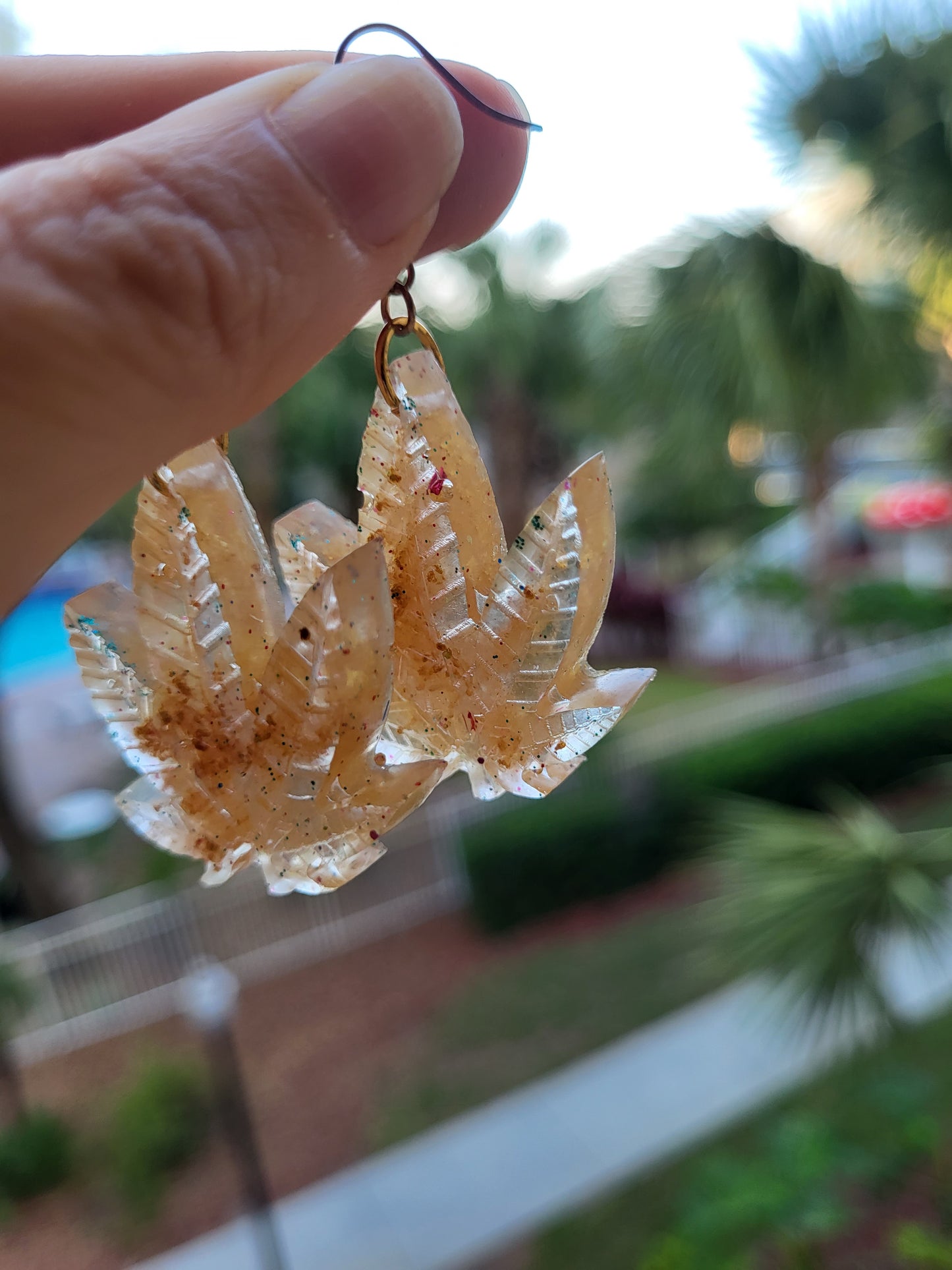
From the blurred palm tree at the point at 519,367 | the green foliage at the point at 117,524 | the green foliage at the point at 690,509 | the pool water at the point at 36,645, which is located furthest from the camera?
the pool water at the point at 36,645

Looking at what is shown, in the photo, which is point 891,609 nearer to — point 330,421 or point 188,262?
point 330,421

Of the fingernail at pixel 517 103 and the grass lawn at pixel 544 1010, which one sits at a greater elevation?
the fingernail at pixel 517 103

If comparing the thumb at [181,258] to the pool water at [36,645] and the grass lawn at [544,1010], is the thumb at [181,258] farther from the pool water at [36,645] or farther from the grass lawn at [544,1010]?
the pool water at [36,645]

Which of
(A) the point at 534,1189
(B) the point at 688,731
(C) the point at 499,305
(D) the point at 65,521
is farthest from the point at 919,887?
(C) the point at 499,305

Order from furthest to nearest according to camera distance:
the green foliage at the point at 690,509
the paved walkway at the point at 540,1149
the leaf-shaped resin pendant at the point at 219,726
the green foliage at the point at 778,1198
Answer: the green foliage at the point at 690,509 → the paved walkway at the point at 540,1149 → the green foliage at the point at 778,1198 → the leaf-shaped resin pendant at the point at 219,726

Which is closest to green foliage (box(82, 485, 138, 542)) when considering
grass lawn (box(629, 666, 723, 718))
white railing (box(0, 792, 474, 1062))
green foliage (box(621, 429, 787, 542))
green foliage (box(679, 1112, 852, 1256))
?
white railing (box(0, 792, 474, 1062))

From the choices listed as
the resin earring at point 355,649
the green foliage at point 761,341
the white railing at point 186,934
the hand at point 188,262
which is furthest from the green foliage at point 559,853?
the hand at point 188,262
